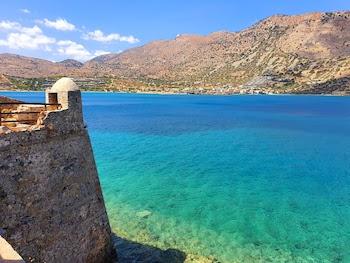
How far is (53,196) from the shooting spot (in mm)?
14453

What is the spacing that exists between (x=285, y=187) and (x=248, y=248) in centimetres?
1392

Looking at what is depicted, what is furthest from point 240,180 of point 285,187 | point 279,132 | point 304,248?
point 279,132

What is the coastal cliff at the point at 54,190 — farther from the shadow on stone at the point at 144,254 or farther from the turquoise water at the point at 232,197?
the turquoise water at the point at 232,197

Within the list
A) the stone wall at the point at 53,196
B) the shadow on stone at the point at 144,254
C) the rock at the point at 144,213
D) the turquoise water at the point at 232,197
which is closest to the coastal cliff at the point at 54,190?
the stone wall at the point at 53,196

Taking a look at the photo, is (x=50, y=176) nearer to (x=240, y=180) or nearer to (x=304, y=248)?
(x=304, y=248)

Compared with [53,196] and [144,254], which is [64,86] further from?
[144,254]

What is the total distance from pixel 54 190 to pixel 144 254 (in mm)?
7328

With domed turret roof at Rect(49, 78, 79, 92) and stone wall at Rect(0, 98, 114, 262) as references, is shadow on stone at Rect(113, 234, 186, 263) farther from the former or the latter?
domed turret roof at Rect(49, 78, 79, 92)

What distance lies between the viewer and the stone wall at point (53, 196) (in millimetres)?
12828

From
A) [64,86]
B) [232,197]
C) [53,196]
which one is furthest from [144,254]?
[232,197]

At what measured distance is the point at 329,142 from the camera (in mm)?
63438

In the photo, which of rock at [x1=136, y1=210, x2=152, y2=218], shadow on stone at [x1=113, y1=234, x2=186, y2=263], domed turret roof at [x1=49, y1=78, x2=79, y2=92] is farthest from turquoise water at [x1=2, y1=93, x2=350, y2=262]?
domed turret roof at [x1=49, y1=78, x2=79, y2=92]

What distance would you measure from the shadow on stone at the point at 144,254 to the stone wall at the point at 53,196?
188 centimetres

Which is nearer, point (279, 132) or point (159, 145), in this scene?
point (159, 145)
